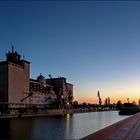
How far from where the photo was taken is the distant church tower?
143m

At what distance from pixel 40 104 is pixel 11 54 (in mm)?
35594

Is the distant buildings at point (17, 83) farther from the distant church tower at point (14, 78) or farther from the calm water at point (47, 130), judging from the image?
the calm water at point (47, 130)

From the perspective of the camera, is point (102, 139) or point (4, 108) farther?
point (4, 108)

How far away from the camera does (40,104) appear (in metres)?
185

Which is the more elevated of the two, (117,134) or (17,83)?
(17,83)

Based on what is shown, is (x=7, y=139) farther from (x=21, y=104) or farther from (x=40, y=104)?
(x=40, y=104)

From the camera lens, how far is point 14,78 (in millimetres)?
149625

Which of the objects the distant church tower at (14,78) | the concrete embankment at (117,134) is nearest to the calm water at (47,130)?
the concrete embankment at (117,134)

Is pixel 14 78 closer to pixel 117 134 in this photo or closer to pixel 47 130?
pixel 47 130

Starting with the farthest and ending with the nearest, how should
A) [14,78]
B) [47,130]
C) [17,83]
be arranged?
1. [17,83]
2. [14,78]
3. [47,130]

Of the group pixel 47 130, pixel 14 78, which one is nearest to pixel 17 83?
pixel 14 78

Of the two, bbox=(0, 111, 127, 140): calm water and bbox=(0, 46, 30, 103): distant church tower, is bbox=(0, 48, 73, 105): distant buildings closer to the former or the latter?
bbox=(0, 46, 30, 103): distant church tower

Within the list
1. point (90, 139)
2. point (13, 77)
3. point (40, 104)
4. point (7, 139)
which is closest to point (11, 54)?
point (13, 77)

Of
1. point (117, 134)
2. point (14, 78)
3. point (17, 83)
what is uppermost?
point (14, 78)
